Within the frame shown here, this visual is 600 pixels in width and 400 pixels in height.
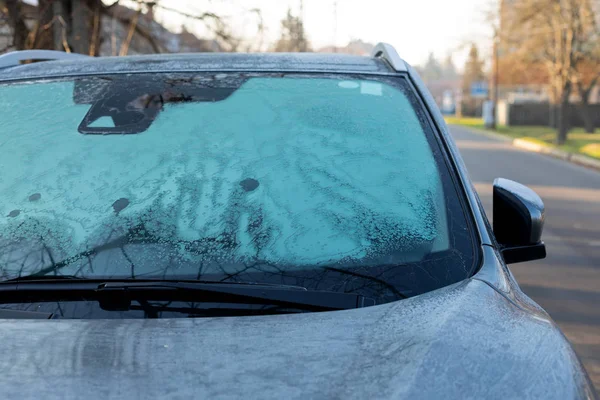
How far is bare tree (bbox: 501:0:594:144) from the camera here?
105 ft

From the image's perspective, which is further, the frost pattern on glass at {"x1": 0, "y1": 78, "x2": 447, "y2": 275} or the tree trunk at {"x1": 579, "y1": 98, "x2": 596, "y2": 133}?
the tree trunk at {"x1": 579, "y1": 98, "x2": 596, "y2": 133}

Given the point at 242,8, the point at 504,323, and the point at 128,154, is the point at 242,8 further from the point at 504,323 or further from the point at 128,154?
the point at 504,323

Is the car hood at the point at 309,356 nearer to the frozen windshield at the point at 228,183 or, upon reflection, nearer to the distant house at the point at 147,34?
the frozen windshield at the point at 228,183

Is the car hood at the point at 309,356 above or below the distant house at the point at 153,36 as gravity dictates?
below

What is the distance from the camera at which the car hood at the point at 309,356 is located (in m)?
1.49

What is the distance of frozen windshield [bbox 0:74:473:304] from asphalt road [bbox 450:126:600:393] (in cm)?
259

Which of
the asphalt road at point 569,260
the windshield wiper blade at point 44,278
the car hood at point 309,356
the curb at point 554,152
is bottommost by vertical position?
the curb at point 554,152

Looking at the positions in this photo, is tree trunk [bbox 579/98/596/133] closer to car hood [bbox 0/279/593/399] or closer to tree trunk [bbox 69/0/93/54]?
tree trunk [bbox 69/0/93/54]

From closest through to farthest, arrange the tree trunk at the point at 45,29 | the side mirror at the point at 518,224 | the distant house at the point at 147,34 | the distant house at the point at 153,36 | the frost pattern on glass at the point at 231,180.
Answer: the frost pattern on glass at the point at 231,180 < the side mirror at the point at 518,224 < the tree trunk at the point at 45,29 < the distant house at the point at 147,34 < the distant house at the point at 153,36

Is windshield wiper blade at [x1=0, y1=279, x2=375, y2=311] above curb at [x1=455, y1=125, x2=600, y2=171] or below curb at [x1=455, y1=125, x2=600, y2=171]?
above

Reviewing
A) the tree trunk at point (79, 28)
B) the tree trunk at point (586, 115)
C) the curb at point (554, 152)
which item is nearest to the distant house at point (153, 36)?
the tree trunk at point (79, 28)

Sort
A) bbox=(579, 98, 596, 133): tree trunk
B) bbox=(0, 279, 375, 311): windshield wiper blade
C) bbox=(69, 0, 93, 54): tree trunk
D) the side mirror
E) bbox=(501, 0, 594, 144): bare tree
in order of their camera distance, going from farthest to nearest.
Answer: bbox=(579, 98, 596, 133): tree trunk
bbox=(501, 0, 594, 144): bare tree
bbox=(69, 0, 93, 54): tree trunk
the side mirror
bbox=(0, 279, 375, 311): windshield wiper blade

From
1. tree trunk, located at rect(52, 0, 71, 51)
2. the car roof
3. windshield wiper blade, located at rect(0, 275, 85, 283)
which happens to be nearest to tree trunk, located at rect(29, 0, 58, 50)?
tree trunk, located at rect(52, 0, 71, 51)

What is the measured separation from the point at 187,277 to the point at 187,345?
1.23ft
